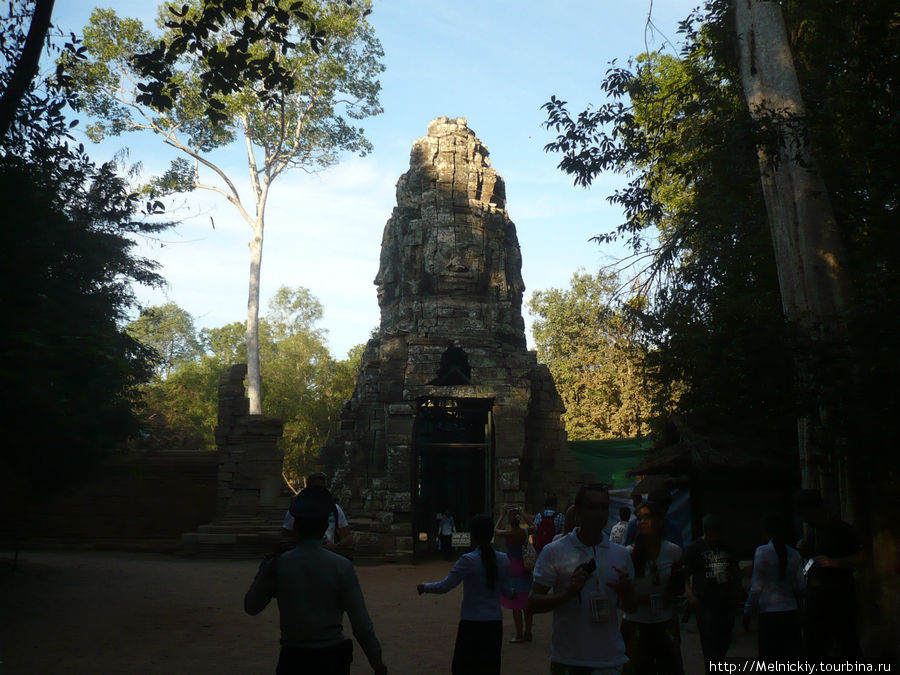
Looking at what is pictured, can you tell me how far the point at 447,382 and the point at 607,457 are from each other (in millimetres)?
4504

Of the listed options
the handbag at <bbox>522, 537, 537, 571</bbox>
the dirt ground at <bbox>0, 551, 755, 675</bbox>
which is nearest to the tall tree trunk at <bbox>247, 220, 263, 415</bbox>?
the dirt ground at <bbox>0, 551, 755, 675</bbox>

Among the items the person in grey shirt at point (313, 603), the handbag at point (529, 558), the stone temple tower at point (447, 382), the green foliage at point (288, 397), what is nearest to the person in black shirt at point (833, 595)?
the handbag at point (529, 558)

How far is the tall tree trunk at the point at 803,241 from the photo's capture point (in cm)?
738

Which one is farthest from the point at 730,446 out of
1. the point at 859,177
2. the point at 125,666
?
the point at 125,666

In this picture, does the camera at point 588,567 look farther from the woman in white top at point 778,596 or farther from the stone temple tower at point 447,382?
the stone temple tower at point 447,382

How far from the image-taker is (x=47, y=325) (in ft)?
27.0

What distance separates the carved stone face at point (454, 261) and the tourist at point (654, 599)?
611 inches

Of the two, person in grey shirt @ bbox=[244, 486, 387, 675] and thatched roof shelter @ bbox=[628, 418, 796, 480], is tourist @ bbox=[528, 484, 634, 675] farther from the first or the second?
thatched roof shelter @ bbox=[628, 418, 796, 480]

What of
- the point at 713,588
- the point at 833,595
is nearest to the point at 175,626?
the point at 713,588

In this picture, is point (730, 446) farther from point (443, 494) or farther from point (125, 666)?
point (443, 494)

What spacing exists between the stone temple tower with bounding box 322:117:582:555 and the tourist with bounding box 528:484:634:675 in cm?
1277

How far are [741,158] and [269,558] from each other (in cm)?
829

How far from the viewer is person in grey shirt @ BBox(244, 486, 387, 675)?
11.6 ft

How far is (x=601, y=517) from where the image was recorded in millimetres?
3844
